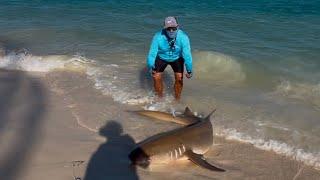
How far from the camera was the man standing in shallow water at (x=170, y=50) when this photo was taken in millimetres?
8686

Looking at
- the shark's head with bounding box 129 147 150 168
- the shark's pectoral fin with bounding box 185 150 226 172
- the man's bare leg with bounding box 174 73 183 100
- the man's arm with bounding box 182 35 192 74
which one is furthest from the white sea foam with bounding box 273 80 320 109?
the shark's head with bounding box 129 147 150 168

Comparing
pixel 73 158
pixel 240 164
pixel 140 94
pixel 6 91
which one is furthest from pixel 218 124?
pixel 6 91

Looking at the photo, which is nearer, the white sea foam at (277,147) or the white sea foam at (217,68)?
the white sea foam at (277,147)

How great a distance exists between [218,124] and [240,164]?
1533 millimetres

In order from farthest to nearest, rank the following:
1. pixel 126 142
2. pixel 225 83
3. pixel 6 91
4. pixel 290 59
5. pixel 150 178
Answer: pixel 290 59 < pixel 225 83 < pixel 6 91 < pixel 126 142 < pixel 150 178

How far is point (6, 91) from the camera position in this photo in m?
10.2

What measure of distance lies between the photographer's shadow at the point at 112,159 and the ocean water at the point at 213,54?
1.62 m

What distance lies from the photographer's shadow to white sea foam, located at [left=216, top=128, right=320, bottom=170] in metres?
1.65

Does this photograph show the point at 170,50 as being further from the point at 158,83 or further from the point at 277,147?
the point at 277,147

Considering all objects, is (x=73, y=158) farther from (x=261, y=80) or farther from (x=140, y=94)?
(x=261, y=80)

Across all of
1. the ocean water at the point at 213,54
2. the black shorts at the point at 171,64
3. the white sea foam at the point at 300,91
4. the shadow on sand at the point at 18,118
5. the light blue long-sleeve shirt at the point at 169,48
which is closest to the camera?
the shadow on sand at the point at 18,118

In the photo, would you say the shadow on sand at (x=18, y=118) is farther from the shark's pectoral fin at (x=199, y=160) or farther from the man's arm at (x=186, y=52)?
the man's arm at (x=186, y=52)

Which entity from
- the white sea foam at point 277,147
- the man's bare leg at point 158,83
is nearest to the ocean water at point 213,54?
the white sea foam at point 277,147

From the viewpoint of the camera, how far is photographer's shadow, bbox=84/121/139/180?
6782 millimetres
